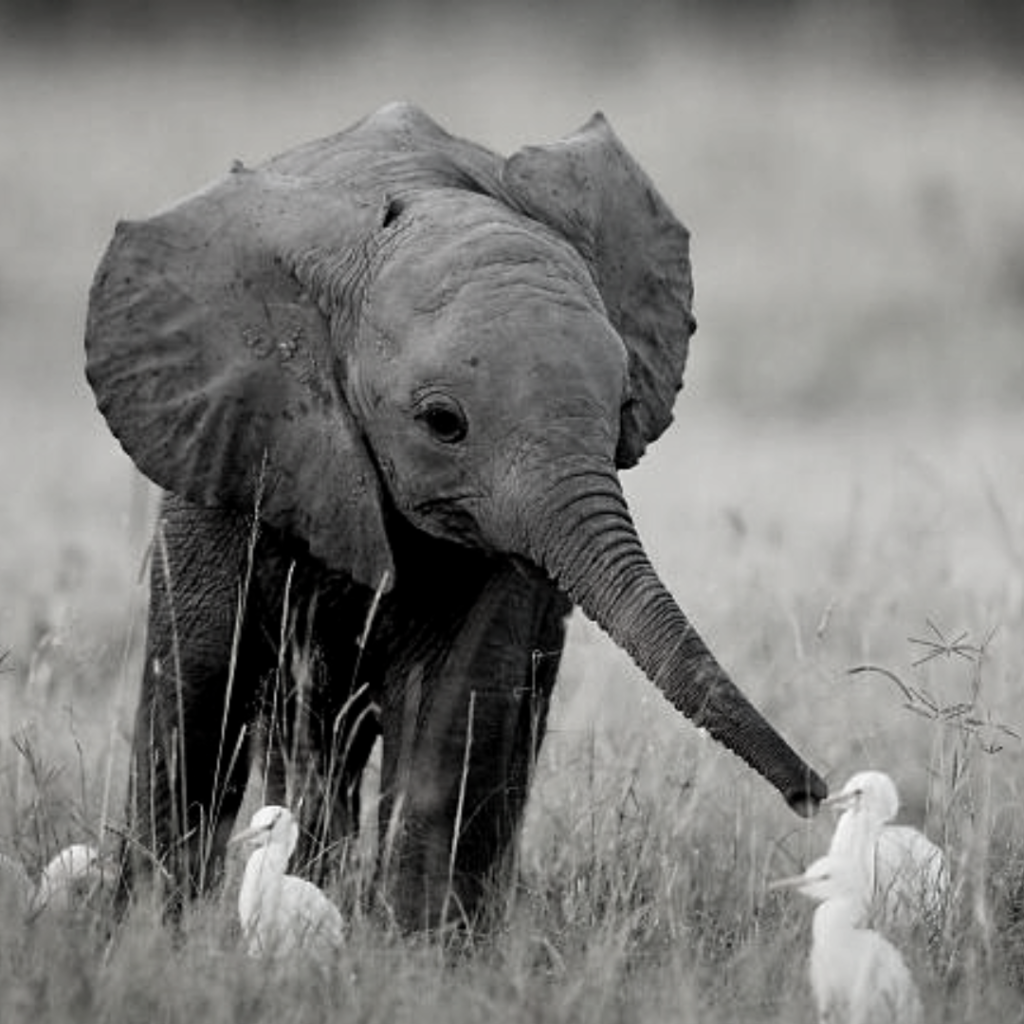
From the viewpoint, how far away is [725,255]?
80.1 ft

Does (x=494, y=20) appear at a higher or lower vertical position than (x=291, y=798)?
higher

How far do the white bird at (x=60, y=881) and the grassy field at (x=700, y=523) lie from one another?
3.2 inches

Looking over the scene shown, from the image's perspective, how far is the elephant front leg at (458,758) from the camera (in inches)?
256

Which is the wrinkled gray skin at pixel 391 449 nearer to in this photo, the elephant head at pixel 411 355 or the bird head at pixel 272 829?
the elephant head at pixel 411 355

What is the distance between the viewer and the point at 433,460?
19.9ft

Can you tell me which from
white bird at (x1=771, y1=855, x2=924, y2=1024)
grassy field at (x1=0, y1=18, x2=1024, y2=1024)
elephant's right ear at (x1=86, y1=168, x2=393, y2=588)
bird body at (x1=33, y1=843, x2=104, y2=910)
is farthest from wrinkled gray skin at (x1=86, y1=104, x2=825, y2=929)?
white bird at (x1=771, y1=855, x2=924, y2=1024)

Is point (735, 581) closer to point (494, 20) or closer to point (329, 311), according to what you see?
point (329, 311)

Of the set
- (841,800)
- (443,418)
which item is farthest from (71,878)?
(841,800)

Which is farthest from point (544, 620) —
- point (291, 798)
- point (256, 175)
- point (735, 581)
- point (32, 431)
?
point (32, 431)

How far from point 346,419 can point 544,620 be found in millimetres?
875

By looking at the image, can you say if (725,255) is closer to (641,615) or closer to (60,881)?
(60,881)

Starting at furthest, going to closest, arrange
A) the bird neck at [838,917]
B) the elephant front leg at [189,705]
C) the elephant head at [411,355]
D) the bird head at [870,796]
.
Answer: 1. the elephant front leg at [189,705]
2. the bird head at [870,796]
3. the elephant head at [411,355]
4. the bird neck at [838,917]

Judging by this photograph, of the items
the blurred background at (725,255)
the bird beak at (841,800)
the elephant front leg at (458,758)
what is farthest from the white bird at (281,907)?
the bird beak at (841,800)

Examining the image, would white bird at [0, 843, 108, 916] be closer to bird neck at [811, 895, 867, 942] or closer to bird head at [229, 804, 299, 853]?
bird head at [229, 804, 299, 853]
